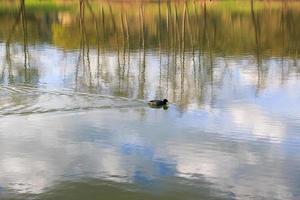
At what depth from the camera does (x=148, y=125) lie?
11055mm

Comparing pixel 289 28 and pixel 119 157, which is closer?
pixel 119 157

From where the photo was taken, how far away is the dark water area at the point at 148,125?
772cm

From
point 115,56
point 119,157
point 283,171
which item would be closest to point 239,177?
point 283,171

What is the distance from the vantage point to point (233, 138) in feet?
33.2

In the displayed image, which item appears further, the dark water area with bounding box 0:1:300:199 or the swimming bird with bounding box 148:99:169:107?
the swimming bird with bounding box 148:99:169:107

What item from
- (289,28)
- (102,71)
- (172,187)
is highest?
(289,28)

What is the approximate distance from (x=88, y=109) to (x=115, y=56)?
9704 millimetres

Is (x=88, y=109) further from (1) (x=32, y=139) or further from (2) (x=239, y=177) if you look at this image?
(2) (x=239, y=177)

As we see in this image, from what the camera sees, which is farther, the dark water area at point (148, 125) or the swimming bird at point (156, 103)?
the swimming bird at point (156, 103)

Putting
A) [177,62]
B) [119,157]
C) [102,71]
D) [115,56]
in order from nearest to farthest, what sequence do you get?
[119,157] → [102,71] → [177,62] → [115,56]

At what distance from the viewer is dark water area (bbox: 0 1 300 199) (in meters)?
7.72

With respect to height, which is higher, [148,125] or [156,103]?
[156,103]

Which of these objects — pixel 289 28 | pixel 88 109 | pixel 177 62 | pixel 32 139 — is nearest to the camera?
pixel 32 139

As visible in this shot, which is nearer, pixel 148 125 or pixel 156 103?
pixel 148 125
